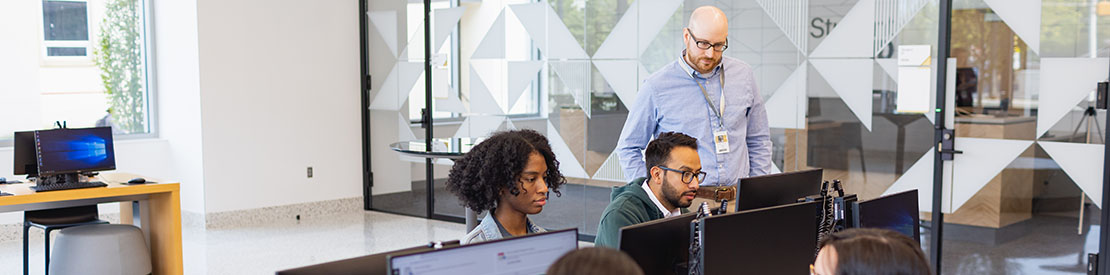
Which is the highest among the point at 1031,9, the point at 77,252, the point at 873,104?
the point at 1031,9

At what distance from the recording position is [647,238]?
2.01 meters

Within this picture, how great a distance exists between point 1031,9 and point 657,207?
2.86m

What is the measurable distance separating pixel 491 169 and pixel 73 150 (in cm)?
335

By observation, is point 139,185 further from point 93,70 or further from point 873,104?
point 873,104

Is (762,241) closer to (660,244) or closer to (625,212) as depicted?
(660,244)

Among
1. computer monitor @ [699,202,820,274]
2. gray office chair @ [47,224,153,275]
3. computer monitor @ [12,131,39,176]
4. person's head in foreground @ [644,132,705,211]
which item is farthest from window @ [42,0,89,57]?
computer monitor @ [699,202,820,274]

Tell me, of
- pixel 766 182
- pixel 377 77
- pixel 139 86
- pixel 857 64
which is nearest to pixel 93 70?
pixel 139 86

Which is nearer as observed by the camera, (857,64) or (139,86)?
(857,64)

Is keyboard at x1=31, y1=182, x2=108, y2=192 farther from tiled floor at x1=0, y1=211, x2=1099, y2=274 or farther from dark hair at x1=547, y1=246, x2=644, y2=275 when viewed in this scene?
dark hair at x1=547, y1=246, x2=644, y2=275

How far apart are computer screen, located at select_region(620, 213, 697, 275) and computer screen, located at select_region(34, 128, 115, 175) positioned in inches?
155

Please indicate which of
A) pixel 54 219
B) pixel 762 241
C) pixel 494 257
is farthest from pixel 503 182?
pixel 54 219

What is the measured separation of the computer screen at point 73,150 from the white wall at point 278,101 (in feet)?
6.17

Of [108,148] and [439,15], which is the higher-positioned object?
[439,15]

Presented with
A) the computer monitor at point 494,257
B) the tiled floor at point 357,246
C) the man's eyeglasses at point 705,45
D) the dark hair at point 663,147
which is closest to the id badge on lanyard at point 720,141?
the man's eyeglasses at point 705,45
